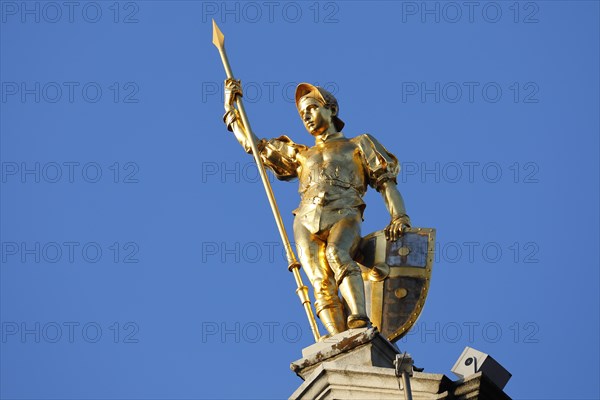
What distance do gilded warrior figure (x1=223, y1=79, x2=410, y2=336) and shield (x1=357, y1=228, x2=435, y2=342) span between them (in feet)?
0.72

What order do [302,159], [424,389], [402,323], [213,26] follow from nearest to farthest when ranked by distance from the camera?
[424,389]
[402,323]
[302,159]
[213,26]

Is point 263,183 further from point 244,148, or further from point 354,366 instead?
A: point 354,366

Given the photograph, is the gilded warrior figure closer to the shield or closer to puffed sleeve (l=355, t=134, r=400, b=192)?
puffed sleeve (l=355, t=134, r=400, b=192)

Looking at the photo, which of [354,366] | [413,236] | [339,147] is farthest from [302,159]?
[354,366]

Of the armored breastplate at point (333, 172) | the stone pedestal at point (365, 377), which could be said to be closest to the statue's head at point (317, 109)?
the armored breastplate at point (333, 172)

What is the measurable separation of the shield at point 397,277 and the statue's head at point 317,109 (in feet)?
7.18

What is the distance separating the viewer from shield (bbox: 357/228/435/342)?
83.2 feet

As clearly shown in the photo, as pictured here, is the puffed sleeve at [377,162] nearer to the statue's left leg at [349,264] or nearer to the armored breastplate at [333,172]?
the armored breastplate at [333,172]

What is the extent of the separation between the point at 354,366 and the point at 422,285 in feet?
9.10

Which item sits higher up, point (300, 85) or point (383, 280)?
point (300, 85)

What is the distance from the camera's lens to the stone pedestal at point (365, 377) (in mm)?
22812

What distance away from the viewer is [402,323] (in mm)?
25281

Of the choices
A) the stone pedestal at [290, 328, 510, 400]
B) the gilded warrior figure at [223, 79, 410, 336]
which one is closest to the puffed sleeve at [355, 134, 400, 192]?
the gilded warrior figure at [223, 79, 410, 336]

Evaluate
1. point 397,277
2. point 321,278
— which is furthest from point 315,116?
→ point 397,277
